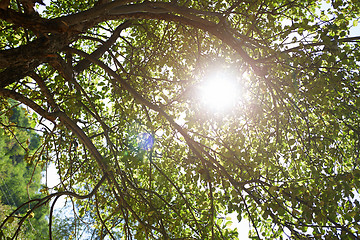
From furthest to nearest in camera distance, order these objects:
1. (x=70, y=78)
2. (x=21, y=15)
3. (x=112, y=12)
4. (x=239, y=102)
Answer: (x=239, y=102) → (x=70, y=78) → (x=112, y=12) → (x=21, y=15)

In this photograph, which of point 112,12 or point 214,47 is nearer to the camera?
point 112,12

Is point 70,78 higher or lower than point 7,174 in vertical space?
lower

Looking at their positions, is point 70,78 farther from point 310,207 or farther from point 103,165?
point 310,207

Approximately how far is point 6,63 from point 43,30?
0.56 metres

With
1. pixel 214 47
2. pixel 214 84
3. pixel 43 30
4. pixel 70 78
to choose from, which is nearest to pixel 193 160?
pixel 214 84

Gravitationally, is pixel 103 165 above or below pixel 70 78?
below

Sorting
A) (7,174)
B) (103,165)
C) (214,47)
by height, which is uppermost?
(7,174)

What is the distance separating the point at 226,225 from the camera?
3348 mm

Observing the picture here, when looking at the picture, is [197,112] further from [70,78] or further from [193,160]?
[70,78]

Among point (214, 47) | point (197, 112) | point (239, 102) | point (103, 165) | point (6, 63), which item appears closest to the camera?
point (6, 63)

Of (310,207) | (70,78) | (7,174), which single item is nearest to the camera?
(310,207)

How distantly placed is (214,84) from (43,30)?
2.34 meters

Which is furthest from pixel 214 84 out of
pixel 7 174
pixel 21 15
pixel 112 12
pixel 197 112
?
pixel 7 174

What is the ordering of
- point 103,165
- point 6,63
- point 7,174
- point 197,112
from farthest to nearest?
point 7,174
point 197,112
point 103,165
point 6,63
